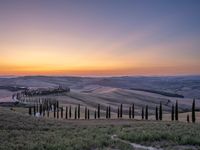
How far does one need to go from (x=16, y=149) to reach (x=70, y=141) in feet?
11.3

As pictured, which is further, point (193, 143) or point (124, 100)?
point (124, 100)

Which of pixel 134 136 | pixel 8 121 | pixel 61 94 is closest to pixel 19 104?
pixel 61 94

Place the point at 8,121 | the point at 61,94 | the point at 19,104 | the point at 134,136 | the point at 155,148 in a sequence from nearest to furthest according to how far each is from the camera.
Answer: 1. the point at 155,148
2. the point at 134,136
3. the point at 8,121
4. the point at 19,104
5. the point at 61,94

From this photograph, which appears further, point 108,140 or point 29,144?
point 108,140

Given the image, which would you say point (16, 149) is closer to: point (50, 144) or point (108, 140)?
point (50, 144)

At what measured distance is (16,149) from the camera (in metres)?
19.8

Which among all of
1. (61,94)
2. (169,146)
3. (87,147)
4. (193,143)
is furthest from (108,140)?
(61,94)

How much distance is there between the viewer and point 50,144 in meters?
20.7

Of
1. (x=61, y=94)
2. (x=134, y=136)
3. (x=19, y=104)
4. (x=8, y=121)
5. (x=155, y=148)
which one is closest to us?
(x=155, y=148)

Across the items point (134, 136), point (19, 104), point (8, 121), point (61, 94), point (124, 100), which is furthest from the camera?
point (124, 100)

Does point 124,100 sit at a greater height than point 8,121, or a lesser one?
lesser

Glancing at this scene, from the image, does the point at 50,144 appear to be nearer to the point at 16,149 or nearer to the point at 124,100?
the point at 16,149

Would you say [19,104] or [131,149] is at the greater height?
[131,149]

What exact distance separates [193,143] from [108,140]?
5.30 metres
